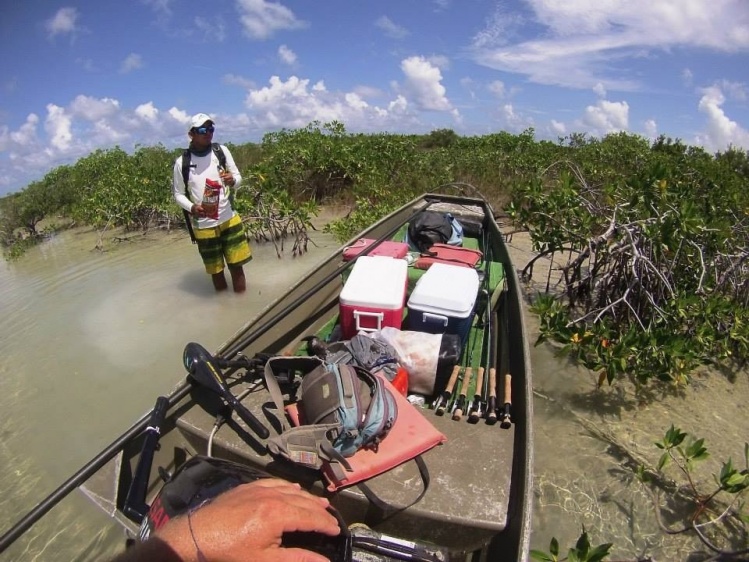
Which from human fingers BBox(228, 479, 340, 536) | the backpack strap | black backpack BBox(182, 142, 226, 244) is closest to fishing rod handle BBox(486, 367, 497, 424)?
the backpack strap

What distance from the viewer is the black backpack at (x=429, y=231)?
5316mm

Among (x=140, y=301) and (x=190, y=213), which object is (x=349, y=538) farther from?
(x=140, y=301)

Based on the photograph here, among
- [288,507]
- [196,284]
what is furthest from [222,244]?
[288,507]

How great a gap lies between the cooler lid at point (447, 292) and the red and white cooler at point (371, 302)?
5.1 inches

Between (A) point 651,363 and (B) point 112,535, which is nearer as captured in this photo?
(B) point 112,535

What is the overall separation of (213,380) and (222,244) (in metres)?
3.01

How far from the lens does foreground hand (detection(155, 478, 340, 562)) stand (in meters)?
1.13

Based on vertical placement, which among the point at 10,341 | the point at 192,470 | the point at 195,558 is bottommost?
the point at 10,341

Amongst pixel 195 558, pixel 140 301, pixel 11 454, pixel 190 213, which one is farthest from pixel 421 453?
pixel 140 301

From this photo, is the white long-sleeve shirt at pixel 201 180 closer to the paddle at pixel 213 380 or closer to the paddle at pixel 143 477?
the paddle at pixel 213 380

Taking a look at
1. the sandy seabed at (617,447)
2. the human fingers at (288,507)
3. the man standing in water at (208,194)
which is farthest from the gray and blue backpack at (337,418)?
the man standing in water at (208,194)

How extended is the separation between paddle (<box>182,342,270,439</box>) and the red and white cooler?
40.2 inches

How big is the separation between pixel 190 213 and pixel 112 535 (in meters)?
3.10

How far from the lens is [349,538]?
59.3 inches
